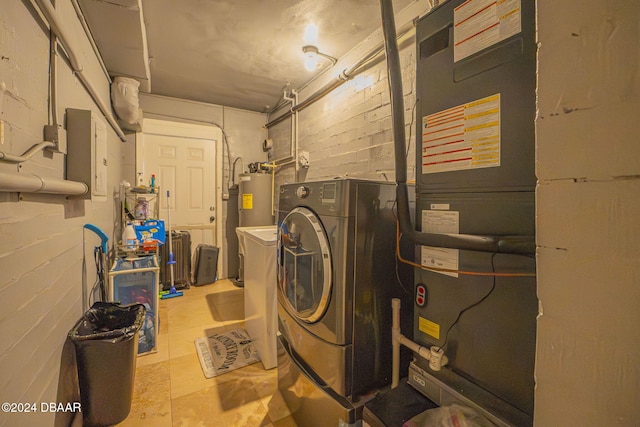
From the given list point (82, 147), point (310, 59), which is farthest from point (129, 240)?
point (310, 59)

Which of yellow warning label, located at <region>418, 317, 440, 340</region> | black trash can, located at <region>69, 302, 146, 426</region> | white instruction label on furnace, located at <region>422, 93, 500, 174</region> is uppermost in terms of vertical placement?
white instruction label on furnace, located at <region>422, 93, 500, 174</region>

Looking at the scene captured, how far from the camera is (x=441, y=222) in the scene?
996 millimetres

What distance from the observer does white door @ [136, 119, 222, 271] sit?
3.62 metres

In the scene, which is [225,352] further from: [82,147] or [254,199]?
[254,199]

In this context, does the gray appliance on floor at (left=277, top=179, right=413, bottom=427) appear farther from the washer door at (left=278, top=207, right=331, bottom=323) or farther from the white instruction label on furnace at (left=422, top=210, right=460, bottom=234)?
the white instruction label on furnace at (left=422, top=210, right=460, bottom=234)

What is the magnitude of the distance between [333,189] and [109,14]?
1991 millimetres

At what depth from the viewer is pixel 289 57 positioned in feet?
8.57

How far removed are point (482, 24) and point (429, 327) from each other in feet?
3.59

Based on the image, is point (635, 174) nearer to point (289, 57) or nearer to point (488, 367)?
point (488, 367)

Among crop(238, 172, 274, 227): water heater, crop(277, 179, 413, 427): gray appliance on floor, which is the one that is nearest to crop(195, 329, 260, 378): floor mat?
crop(277, 179, 413, 427): gray appliance on floor

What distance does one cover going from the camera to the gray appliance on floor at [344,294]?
1152 millimetres

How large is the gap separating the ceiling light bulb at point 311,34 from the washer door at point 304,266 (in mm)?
1657

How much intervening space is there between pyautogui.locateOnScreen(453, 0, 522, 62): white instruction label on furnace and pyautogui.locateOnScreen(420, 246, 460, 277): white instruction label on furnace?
2.24ft

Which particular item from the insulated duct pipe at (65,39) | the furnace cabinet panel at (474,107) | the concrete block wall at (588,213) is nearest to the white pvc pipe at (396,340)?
the furnace cabinet panel at (474,107)
